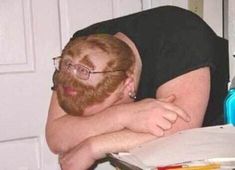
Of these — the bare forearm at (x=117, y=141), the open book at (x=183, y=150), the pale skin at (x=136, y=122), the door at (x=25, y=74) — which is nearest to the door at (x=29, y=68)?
the door at (x=25, y=74)

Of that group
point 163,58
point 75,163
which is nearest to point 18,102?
point 75,163

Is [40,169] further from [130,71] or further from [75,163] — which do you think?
[130,71]

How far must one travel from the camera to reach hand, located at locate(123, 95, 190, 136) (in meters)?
0.81

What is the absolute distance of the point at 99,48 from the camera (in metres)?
0.86

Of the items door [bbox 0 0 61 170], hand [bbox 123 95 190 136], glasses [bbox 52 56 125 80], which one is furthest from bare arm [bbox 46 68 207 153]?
door [bbox 0 0 61 170]

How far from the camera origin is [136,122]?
83cm

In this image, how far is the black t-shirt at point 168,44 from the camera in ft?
2.90

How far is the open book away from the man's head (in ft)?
0.59

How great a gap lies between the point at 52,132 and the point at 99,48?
0.28 m

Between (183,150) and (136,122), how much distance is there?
195mm

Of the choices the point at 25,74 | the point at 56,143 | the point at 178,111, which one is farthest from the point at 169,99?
the point at 25,74

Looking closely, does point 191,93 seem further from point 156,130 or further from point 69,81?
point 69,81

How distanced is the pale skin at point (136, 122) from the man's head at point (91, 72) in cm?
5

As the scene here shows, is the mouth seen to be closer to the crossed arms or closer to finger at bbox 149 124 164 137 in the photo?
the crossed arms
